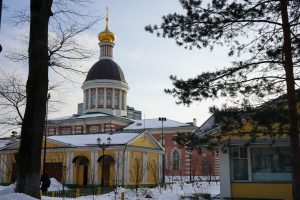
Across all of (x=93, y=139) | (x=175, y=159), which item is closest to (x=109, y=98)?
(x=175, y=159)

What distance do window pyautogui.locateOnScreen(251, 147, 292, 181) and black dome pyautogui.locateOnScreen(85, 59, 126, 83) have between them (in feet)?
126

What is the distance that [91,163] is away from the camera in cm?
3703

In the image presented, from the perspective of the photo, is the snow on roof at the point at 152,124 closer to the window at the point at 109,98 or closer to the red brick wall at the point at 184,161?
the red brick wall at the point at 184,161

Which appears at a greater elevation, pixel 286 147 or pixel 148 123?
pixel 148 123

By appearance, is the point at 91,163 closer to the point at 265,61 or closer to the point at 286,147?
the point at 286,147

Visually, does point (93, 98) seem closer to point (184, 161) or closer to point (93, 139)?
point (184, 161)

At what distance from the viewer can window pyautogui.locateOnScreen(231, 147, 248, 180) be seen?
17531mm

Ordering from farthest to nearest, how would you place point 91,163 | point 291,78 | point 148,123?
point 148,123, point 91,163, point 291,78

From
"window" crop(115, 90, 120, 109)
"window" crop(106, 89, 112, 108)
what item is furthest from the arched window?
"window" crop(106, 89, 112, 108)

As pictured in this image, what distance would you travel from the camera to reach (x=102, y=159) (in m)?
36.0

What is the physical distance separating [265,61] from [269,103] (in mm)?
1235

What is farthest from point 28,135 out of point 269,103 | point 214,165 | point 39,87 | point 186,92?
point 214,165

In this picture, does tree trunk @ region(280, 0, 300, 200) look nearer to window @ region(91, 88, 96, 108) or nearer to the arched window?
window @ region(91, 88, 96, 108)

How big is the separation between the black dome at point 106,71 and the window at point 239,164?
124 ft
